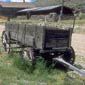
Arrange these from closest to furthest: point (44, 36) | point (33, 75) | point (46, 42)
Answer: point (33, 75)
point (44, 36)
point (46, 42)

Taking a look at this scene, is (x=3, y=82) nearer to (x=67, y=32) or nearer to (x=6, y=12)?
(x=67, y=32)

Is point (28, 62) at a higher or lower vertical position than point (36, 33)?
lower

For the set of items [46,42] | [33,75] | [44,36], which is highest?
[44,36]

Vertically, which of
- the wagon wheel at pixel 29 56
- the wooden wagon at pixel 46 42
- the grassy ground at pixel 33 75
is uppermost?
the wooden wagon at pixel 46 42

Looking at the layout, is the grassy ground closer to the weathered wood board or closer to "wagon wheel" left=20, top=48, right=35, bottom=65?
"wagon wheel" left=20, top=48, right=35, bottom=65

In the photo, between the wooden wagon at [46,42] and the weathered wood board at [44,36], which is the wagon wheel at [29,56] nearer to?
the wooden wagon at [46,42]

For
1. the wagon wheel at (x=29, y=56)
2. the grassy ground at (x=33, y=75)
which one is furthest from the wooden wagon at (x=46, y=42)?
the grassy ground at (x=33, y=75)

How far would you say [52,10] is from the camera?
15.0 meters

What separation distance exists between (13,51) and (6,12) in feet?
212

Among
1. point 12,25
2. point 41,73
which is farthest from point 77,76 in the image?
point 12,25

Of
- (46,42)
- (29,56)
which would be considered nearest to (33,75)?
(29,56)

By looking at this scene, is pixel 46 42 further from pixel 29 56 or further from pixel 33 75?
pixel 33 75

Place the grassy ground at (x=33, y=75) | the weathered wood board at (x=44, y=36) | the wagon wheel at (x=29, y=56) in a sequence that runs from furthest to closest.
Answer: the weathered wood board at (x=44, y=36)
the wagon wheel at (x=29, y=56)
the grassy ground at (x=33, y=75)

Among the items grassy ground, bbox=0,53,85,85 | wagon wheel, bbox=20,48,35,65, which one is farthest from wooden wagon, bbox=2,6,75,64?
grassy ground, bbox=0,53,85,85
